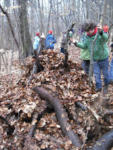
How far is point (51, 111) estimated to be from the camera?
291cm

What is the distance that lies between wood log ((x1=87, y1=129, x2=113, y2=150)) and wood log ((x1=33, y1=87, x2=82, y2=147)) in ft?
0.98

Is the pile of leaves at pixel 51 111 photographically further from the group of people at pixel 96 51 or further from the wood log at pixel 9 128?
the group of people at pixel 96 51

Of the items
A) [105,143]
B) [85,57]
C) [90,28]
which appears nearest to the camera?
[105,143]

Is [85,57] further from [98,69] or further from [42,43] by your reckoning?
[42,43]

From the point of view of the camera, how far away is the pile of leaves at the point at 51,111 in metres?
2.28

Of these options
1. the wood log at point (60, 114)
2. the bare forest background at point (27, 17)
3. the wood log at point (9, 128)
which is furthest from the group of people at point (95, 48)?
the wood log at point (9, 128)

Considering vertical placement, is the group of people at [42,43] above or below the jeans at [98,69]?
above

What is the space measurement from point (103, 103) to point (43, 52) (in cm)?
189

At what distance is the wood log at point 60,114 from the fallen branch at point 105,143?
0.30 m

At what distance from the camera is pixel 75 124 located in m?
2.56

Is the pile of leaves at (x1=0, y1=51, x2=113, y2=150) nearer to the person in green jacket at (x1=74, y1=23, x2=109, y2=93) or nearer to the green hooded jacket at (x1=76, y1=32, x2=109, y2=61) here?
the person in green jacket at (x1=74, y1=23, x2=109, y2=93)

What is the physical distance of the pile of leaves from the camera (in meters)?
2.28

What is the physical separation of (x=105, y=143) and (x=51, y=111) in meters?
1.09

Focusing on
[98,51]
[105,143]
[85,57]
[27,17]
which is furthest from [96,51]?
[27,17]
